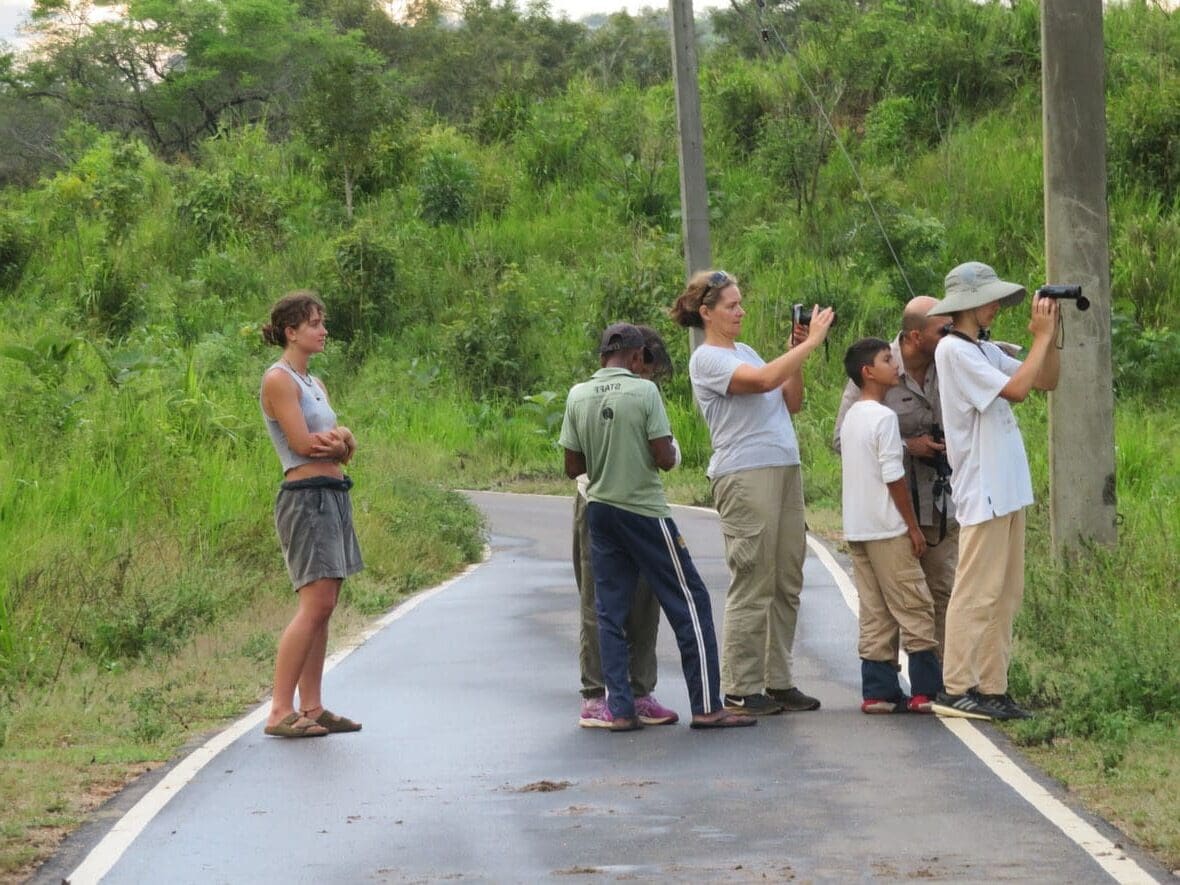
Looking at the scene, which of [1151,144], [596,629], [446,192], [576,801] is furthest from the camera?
[446,192]

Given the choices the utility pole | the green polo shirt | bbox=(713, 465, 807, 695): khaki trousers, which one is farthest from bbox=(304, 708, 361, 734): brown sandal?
the utility pole

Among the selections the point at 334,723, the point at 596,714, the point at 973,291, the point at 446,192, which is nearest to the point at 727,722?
the point at 596,714

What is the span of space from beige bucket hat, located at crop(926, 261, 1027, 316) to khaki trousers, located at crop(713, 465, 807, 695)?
1.11m

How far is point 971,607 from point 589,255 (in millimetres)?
→ 34026

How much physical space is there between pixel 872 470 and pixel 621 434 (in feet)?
4.29

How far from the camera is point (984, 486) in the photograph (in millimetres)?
9484

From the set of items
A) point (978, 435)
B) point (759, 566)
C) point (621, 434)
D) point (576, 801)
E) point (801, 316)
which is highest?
point (801, 316)

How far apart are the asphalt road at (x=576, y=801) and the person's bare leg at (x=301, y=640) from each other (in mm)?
225

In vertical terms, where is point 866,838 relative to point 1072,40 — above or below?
below

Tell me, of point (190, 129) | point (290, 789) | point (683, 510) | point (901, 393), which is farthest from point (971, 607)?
point (190, 129)

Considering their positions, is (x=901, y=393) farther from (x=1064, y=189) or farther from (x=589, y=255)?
(x=589, y=255)

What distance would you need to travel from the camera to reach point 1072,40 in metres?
12.0

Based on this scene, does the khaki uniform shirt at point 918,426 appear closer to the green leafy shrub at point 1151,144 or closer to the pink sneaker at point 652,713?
the pink sneaker at point 652,713

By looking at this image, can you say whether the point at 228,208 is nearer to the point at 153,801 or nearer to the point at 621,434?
the point at 621,434
